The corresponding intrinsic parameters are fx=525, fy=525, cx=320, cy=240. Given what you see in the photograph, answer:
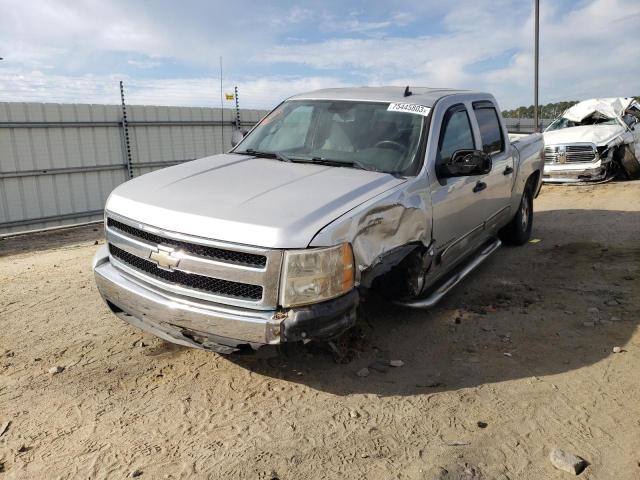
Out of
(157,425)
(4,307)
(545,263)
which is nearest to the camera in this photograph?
(157,425)

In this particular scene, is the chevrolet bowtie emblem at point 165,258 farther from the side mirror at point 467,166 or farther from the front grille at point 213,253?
the side mirror at point 467,166

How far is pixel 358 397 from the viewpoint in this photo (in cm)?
326

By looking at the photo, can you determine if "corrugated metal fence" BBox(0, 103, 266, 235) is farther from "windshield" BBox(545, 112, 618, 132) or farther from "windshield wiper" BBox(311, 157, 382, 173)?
"windshield" BBox(545, 112, 618, 132)

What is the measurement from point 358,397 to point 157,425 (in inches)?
47.0

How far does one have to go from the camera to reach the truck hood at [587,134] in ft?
41.2

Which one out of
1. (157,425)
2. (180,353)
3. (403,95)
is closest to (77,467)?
(157,425)

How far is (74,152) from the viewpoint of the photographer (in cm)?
1049

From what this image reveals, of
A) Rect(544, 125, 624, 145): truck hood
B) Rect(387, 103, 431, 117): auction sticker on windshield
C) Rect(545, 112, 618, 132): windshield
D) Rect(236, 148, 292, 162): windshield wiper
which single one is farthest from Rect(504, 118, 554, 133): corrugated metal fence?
Rect(236, 148, 292, 162): windshield wiper

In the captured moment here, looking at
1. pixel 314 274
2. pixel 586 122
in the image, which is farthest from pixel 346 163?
pixel 586 122

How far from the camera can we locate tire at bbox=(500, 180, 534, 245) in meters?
6.76

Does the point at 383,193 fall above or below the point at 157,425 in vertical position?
above

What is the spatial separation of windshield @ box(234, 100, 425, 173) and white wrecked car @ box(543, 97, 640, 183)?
32.8 ft

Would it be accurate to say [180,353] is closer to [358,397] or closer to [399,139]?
[358,397]

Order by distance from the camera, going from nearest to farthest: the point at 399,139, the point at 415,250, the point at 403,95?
the point at 415,250
the point at 399,139
the point at 403,95
